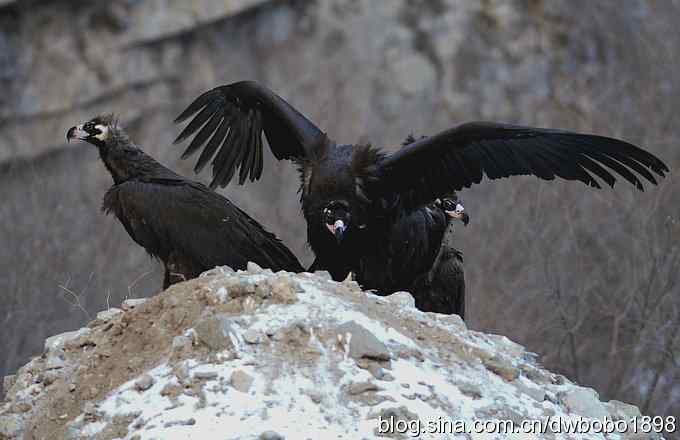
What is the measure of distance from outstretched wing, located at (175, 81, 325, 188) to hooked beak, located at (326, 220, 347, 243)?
1.30 meters

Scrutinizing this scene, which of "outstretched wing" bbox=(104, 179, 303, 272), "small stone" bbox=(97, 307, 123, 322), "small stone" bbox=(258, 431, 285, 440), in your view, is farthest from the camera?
"outstretched wing" bbox=(104, 179, 303, 272)

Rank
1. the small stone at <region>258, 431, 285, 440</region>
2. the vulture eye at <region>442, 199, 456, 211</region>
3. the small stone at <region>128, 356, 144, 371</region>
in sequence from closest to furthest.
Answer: the small stone at <region>258, 431, 285, 440</region>
the small stone at <region>128, 356, 144, 371</region>
the vulture eye at <region>442, 199, 456, 211</region>

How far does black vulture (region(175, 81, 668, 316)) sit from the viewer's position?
331 inches

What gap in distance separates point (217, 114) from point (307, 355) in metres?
3.92

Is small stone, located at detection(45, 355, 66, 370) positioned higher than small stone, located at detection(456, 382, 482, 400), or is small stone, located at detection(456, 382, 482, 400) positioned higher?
small stone, located at detection(456, 382, 482, 400)

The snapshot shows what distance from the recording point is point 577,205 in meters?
15.0

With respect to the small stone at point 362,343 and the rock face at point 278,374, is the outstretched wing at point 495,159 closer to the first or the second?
the rock face at point 278,374

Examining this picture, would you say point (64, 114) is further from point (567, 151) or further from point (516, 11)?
point (567, 151)

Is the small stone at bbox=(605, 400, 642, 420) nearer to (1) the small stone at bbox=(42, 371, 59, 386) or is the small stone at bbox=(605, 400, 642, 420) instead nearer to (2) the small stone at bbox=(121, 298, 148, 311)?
(2) the small stone at bbox=(121, 298, 148, 311)

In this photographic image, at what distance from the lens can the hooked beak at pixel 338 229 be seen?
8.45 m

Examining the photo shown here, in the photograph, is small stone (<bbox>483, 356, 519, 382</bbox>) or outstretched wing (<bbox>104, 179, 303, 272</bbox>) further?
outstretched wing (<bbox>104, 179, 303, 272</bbox>)

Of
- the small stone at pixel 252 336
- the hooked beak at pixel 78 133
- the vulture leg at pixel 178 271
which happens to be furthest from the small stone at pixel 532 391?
the hooked beak at pixel 78 133

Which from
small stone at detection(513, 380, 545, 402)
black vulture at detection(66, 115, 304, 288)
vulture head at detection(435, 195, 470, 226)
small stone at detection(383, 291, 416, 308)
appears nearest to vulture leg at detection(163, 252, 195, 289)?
black vulture at detection(66, 115, 304, 288)

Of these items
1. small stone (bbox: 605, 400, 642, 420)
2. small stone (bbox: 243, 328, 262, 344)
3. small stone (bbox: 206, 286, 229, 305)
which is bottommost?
small stone (bbox: 605, 400, 642, 420)
